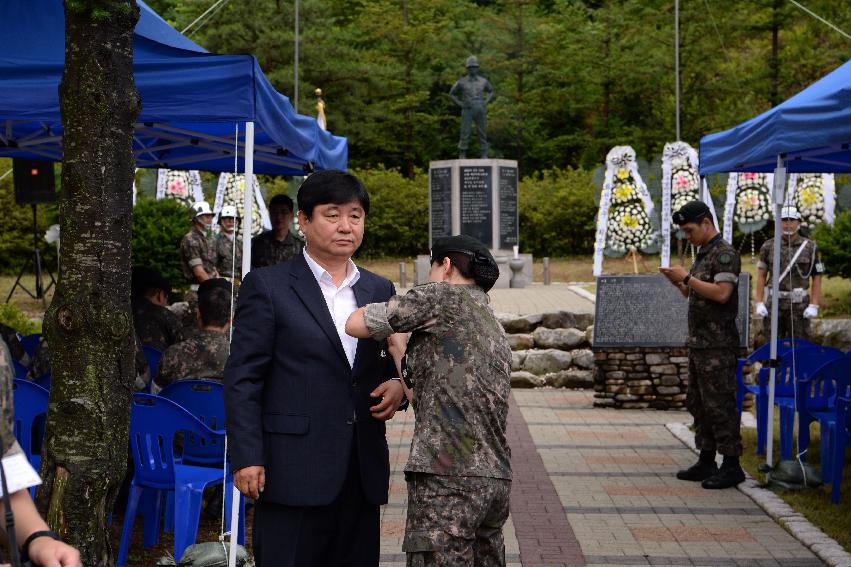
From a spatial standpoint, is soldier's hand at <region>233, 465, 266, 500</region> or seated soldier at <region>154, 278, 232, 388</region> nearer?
soldier's hand at <region>233, 465, 266, 500</region>

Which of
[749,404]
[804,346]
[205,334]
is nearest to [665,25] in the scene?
[749,404]

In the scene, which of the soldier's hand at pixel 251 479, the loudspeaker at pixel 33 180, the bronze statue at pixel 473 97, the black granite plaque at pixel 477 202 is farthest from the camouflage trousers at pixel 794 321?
the bronze statue at pixel 473 97

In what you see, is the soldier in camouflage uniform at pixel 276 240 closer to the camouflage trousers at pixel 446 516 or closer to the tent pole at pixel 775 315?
the tent pole at pixel 775 315

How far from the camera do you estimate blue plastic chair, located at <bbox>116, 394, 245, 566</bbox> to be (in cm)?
510

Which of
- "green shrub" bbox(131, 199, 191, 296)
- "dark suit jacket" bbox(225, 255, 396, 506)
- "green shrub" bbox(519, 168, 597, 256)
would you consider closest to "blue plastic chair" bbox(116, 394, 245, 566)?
"dark suit jacket" bbox(225, 255, 396, 506)

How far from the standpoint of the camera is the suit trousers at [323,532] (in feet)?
11.1

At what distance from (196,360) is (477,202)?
18492 mm

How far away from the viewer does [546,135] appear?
142 feet

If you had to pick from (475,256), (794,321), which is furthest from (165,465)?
(794,321)

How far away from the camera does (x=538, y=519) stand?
669cm

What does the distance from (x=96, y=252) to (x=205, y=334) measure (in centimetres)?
204

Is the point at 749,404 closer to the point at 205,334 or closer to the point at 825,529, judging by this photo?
the point at 825,529

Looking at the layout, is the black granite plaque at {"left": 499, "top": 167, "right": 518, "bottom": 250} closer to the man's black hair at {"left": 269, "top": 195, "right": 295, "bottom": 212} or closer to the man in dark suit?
the man's black hair at {"left": 269, "top": 195, "right": 295, "bottom": 212}

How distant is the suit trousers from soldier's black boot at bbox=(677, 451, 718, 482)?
4.74 metres
